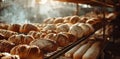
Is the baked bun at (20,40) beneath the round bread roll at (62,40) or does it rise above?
above

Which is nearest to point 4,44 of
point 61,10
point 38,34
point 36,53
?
point 36,53

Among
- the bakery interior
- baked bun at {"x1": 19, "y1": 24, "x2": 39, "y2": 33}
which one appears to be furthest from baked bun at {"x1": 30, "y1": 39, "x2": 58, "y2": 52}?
baked bun at {"x1": 19, "y1": 24, "x2": 39, "y2": 33}

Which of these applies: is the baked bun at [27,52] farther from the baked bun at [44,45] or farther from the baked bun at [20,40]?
Result: the baked bun at [20,40]

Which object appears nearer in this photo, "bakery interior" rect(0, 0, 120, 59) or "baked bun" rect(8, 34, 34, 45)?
"bakery interior" rect(0, 0, 120, 59)

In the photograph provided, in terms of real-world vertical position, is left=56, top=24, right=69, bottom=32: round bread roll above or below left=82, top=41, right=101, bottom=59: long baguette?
above

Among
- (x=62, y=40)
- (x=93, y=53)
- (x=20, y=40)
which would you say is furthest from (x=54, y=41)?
(x=93, y=53)

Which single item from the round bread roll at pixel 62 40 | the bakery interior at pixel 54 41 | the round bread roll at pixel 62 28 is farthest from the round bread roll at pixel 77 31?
the round bread roll at pixel 62 40

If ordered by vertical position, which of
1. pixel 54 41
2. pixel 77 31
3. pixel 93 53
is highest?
pixel 54 41

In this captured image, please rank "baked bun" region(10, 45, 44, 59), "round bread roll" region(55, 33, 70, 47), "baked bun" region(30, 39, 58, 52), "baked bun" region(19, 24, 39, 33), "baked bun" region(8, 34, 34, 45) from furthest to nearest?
"baked bun" region(19, 24, 39, 33)
"round bread roll" region(55, 33, 70, 47)
"baked bun" region(8, 34, 34, 45)
"baked bun" region(30, 39, 58, 52)
"baked bun" region(10, 45, 44, 59)

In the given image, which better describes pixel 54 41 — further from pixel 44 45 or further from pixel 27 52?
pixel 27 52

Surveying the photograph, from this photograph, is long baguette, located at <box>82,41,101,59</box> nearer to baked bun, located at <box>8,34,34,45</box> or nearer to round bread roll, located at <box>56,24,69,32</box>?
round bread roll, located at <box>56,24,69,32</box>

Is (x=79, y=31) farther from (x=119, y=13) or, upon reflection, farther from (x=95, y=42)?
(x=119, y=13)
